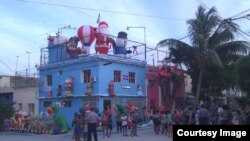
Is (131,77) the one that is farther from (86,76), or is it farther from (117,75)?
(86,76)

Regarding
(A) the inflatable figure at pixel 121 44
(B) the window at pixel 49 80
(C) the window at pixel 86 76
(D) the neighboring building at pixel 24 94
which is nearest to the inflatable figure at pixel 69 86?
(C) the window at pixel 86 76

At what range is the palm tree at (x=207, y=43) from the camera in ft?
95.6

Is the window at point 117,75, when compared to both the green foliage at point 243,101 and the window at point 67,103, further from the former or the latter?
the green foliage at point 243,101

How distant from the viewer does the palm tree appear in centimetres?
2912

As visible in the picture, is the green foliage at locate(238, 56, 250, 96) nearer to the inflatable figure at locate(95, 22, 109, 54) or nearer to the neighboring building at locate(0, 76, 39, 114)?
the inflatable figure at locate(95, 22, 109, 54)

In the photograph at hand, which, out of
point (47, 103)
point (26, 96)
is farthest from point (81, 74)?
point (26, 96)

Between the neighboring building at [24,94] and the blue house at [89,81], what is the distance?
3949 mm

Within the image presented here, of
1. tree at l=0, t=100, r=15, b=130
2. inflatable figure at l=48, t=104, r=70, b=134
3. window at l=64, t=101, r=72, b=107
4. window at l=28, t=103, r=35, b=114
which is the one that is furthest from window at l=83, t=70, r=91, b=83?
window at l=28, t=103, r=35, b=114

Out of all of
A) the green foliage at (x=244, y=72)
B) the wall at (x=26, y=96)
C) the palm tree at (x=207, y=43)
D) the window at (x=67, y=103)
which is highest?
the palm tree at (x=207, y=43)

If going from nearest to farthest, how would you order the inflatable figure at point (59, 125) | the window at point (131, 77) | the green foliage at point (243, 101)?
the green foliage at point (243, 101)
the inflatable figure at point (59, 125)
the window at point (131, 77)

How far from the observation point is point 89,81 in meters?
32.3

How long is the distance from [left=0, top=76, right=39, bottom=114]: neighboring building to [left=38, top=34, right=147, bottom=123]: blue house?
3.95m

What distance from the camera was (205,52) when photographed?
29.0 metres

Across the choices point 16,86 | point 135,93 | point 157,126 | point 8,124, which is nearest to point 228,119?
point 157,126
